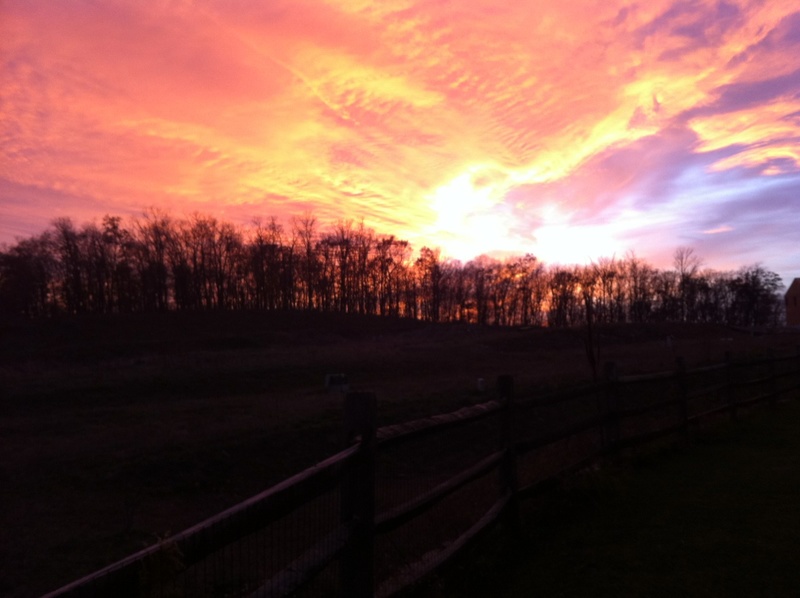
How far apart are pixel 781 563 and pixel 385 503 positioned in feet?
10.1

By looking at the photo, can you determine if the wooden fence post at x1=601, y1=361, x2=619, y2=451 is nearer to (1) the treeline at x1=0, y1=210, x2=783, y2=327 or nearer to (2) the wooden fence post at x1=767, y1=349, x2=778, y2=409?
(2) the wooden fence post at x1=767, y1=349, x2=778, y2=409

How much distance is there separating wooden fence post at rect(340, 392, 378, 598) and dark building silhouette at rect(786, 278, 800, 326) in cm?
11056

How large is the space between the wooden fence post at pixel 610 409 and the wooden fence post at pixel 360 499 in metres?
5.02

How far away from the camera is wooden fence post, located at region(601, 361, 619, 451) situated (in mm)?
8047

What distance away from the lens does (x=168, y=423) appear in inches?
763

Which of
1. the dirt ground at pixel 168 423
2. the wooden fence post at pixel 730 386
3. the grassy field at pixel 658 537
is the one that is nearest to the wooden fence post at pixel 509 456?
the grassy field at pixel 658 537

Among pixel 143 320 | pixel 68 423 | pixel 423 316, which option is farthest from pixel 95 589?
pixel 423 316

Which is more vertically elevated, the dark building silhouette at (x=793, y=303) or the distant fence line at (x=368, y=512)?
the dark building silhouette at (x=793, y=303)

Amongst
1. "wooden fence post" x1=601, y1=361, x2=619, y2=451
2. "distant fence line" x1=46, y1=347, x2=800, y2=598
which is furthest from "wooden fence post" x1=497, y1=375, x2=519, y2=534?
"wooden fence post" x1=601, y1=361, x2=619, y2=451

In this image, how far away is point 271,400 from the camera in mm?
23812

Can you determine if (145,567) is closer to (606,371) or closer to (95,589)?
(95,589)

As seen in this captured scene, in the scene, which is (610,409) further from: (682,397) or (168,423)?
(168,423)

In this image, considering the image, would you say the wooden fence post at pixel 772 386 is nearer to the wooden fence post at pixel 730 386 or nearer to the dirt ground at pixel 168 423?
the wooden fence post at pixel 730 386

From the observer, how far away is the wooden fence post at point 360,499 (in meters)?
3.56
